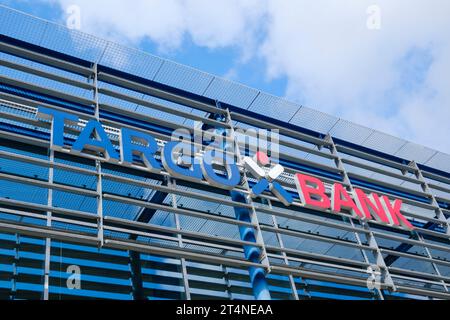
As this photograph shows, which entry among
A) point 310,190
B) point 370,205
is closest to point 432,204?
point 370,205

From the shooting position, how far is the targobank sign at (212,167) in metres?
10.6

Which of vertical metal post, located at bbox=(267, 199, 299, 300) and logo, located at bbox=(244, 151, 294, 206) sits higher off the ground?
logo, located at bbox=(244, 151, 294, 206)

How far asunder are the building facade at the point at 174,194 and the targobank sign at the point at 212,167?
3 cm

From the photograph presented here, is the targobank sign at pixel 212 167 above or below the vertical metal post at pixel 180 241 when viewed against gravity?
above

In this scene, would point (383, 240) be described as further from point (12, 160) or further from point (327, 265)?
point (12, 160)

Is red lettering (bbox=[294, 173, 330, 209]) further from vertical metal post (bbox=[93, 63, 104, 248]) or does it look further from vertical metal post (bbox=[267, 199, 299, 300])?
vertical metal post (bbox=[93, 63, 104, 248])

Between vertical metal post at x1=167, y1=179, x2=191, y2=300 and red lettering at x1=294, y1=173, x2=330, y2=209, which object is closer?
vertical metal post at x1=167, y1=179, x2=191, y2=300

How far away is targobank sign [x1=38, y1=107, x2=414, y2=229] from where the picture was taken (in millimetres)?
10555

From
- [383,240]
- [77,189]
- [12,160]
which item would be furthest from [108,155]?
[383,240]

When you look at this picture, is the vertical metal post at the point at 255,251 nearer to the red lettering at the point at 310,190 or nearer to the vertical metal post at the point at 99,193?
the red lettering at the point at 310,190

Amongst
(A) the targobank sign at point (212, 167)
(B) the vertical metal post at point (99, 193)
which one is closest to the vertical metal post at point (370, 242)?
(A) the targobank sign at point (212, 167)

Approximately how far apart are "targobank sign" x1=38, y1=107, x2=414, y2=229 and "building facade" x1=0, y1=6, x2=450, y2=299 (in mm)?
33

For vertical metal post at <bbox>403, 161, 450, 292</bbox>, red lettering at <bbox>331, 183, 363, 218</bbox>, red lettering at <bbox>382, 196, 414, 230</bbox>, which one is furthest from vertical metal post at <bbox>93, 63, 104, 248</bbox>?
vertical metal post at <bbox>403, 161, 450, 292</bbox>
